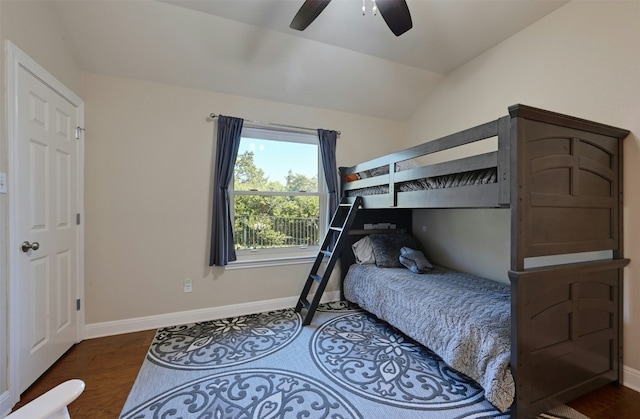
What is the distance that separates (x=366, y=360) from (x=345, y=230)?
1.19 metres

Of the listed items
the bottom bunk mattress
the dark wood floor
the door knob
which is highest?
the door knob

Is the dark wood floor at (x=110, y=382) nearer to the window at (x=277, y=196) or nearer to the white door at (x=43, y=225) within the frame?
the white door at (x=43, y=225)

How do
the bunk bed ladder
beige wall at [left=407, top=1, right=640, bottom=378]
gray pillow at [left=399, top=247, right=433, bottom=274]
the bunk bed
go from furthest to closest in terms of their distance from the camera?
gray pillow at [left=399, top=247, right=433, bottom=274] < the bunk bed ladder < beige wall at [left=407, top=1, right=640, bottom=378] < the bunk bed

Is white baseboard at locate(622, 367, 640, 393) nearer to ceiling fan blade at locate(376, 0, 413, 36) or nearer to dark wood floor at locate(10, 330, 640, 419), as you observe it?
dark wood floor at locate(10, 330, 640, 419)

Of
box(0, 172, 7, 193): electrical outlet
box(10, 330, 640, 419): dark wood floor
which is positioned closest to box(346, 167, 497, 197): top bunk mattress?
box(10, 330, 640, 419): dark wood floor

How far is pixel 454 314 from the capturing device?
6.25 ft

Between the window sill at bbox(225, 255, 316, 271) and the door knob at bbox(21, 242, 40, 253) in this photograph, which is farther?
the window sill at bbox(225, 255, 316, 271)

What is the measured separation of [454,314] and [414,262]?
104 centimetres

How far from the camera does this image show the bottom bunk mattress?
1.57 metres

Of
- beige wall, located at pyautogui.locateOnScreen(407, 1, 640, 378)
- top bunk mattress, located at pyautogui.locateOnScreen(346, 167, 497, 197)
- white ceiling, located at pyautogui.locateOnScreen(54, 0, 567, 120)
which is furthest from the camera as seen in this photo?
white ceiling, located at pyautogui.locateOnScreen(54, 0, 567, 120)

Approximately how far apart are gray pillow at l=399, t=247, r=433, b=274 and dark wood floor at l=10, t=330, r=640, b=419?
1.42 meters

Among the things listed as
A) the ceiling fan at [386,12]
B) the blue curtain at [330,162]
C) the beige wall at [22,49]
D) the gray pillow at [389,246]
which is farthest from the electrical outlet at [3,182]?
the gray pillow at [389,246]

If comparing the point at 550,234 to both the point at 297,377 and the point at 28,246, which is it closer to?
the point at 297,377

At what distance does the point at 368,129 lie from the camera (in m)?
3.62
